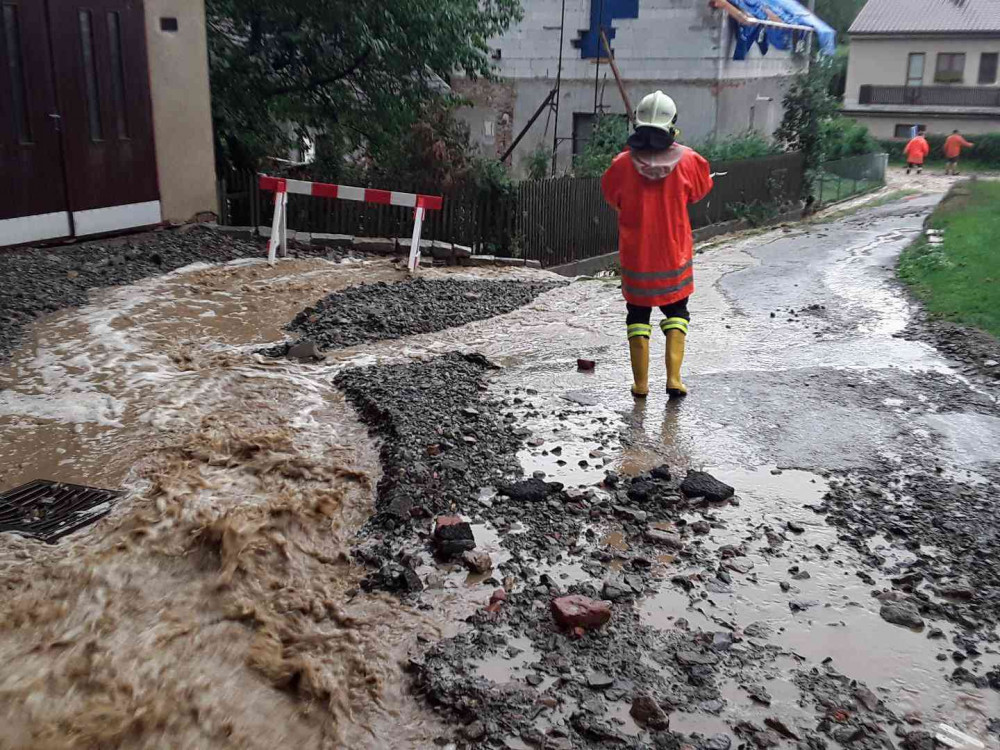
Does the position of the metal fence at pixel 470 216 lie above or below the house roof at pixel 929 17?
below

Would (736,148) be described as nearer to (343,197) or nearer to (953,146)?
(343,197)

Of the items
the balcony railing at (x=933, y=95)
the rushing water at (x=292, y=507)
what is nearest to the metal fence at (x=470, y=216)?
the rushing water at (x=292, y=507)

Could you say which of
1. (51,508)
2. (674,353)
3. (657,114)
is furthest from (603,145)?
(51,508)

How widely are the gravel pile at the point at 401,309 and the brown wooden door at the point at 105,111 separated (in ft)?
11.9

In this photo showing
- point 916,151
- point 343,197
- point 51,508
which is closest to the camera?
point 51,508

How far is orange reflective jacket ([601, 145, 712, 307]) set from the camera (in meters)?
6.37

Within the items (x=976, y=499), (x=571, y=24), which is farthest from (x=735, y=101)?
(x=976, y=499)

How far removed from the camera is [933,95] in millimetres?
41156

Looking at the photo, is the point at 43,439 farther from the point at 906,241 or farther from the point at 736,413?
the point at 906,241

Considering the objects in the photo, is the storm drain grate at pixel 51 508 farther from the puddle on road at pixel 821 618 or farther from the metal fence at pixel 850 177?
the metal fence at pixel 850 177

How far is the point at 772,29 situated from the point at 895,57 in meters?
22.1

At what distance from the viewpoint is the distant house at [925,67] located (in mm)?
40312

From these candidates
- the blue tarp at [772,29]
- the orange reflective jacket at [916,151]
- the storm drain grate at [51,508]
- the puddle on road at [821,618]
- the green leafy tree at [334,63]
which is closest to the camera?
the puddle on road at [821,618]

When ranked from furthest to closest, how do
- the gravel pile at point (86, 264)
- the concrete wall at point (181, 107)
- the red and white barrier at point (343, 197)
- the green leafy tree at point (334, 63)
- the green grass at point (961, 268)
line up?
the green leafy tree at point (334, 63), the concrete wall at point (181, 107), the red and white barrier at point (343, 197), the green grass at point (961, 268), the gravel pile at point (86, 264)
